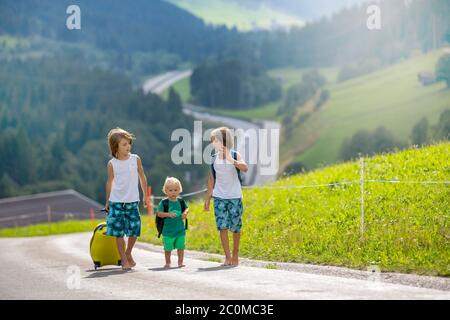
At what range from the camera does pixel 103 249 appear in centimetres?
1412

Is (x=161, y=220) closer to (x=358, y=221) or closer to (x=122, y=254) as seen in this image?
(x=122, y=254)

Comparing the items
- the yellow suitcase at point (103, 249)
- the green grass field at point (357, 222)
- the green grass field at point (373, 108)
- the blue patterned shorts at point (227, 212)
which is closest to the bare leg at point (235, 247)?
the blue patterned shorts at point (227, 212)

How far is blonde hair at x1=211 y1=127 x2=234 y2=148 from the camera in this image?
1302 cm

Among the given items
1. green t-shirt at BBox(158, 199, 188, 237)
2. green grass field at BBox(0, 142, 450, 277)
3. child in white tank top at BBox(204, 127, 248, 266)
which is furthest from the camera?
green t-shirt at BBox(158, 199, 188, 237)

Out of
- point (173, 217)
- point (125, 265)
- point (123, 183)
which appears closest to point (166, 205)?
point (173, 217)

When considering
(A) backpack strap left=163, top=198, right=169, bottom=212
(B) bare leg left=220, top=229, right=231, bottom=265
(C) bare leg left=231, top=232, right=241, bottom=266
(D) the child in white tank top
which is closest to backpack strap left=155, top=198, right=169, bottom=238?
(A) backpack strap left=163, top=198, right=169, bottom=212

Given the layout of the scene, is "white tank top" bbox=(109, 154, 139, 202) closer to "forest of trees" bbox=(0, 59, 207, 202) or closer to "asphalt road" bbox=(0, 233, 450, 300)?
"asphalt road" bbox=(0, 233, 450, 300)

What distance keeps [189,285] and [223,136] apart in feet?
10.1

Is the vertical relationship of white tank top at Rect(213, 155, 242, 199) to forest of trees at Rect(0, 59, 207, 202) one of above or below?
below

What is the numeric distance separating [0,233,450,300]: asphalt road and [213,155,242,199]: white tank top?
1.16 metres

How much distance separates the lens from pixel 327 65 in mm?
191125

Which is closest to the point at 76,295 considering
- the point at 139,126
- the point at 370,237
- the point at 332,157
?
the point at 370,237
